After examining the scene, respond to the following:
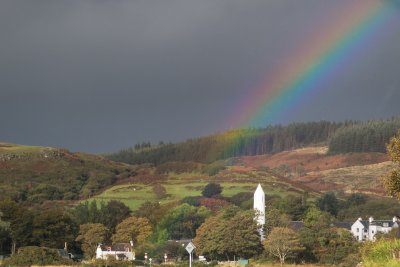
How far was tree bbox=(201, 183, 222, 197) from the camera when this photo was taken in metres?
183

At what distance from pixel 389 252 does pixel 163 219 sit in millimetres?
105104

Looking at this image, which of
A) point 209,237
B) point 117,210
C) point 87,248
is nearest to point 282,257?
point 209,237

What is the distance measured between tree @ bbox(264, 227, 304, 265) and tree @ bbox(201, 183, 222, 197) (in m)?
88.6

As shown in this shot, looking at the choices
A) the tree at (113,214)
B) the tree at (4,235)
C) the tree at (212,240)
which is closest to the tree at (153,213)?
the tree at (113,214)

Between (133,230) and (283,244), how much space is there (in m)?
38.1

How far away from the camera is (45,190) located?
626 ft

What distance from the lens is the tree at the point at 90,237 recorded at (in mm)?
112025

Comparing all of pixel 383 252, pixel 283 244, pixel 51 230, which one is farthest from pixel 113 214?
pixel 383 252

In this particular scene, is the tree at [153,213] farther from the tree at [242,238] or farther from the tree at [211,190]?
the tree at [211,190]

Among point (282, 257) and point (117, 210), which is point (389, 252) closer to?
point (282, 257)

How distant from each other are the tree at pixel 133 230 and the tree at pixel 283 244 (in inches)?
1286

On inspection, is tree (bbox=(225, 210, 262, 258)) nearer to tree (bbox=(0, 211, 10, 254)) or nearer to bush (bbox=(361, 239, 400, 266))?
tree (bbox=(0, 211, 10, 254))

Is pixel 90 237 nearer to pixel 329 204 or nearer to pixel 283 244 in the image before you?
pixel 283 244

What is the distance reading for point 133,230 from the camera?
122438 mm
